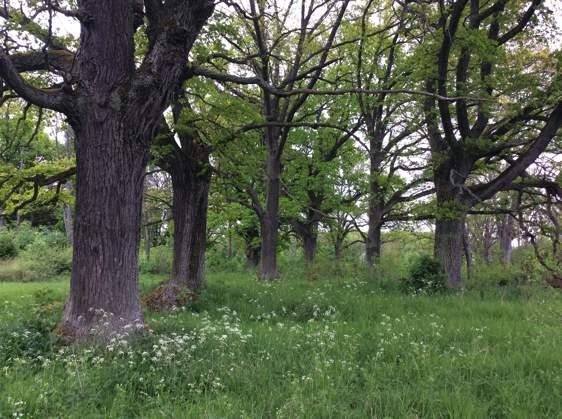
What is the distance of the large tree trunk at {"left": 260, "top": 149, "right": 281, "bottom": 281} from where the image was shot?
14.8 metres

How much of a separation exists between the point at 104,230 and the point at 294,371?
3166mm

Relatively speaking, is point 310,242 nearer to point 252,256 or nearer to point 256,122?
point 252,256

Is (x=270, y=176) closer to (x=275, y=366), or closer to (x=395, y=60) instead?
(x=395, y=60)

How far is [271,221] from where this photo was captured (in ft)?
50.4

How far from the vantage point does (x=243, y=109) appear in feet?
33.2

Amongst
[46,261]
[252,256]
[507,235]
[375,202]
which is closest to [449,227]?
[375,202]

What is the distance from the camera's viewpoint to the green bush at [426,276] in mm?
10898

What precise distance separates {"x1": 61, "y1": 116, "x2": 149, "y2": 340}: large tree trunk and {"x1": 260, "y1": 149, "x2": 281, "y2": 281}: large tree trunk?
8893 millimetres

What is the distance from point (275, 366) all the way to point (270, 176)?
10.9 metres

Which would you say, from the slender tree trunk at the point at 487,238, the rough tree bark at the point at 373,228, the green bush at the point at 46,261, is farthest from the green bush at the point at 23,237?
the slender tree trunk at the point at 487,238

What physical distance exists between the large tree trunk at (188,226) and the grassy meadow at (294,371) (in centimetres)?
361

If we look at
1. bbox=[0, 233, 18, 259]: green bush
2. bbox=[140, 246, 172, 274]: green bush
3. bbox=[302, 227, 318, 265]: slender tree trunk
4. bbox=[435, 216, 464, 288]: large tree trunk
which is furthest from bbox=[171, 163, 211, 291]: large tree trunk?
bbox=[0, 233, 18, 259]: green bush

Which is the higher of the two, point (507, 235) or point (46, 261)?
point (507, 235)

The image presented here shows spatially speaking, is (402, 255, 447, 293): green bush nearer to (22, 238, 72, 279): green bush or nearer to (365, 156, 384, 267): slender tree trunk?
(365, 156, 384, 267): slender tree trunk
